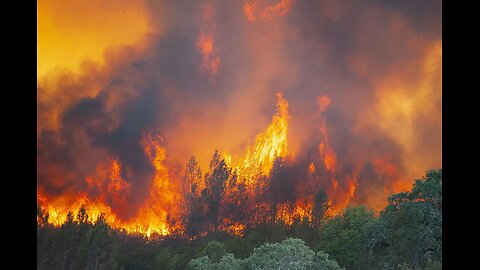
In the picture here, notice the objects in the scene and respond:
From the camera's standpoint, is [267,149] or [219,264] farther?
[267,149]

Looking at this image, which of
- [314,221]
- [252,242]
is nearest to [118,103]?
[252,242]

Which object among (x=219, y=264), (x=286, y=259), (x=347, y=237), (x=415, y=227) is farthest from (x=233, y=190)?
(x=415, y=227)

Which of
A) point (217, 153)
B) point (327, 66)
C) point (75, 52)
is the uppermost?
point (327, 66)

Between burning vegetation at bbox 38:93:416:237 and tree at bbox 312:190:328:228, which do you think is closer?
burning vegetation at bbox 38:93:416:237

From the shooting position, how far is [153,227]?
100 ft

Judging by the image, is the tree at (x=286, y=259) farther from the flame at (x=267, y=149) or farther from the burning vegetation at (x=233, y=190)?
the flame at (x=267, y=149)

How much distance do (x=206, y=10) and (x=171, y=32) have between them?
9.85ft

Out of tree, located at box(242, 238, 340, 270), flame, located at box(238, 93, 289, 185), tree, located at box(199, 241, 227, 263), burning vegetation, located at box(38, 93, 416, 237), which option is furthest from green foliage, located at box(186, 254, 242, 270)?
flame, located at box(238, 93, 289, 185)

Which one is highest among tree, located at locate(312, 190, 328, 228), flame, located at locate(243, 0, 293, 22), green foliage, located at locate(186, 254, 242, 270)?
flame, located at locate(243, 0, 293, 22)

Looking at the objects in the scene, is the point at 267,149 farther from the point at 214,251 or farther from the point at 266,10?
the point at 266,10

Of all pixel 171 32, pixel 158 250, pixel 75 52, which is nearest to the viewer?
pixel 158 250

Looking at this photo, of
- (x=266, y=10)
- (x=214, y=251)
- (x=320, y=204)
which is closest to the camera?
(x=214, y=251)

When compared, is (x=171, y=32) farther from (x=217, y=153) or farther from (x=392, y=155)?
(x=392, y=155)

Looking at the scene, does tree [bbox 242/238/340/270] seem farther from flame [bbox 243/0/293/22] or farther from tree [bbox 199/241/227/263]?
flame [bbox 243/0/293/22]
